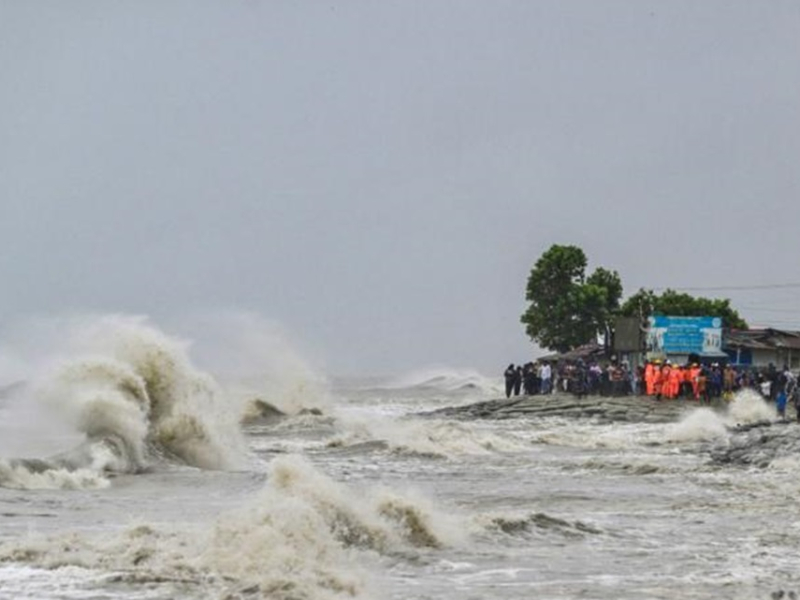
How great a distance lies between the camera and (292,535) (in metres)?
11.6

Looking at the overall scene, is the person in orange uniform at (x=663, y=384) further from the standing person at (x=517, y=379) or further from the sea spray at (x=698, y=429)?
the standing person at (x=517, y=379)

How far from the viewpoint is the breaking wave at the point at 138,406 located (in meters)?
23.2

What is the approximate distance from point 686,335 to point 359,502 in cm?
4029

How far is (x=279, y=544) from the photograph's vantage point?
11.2 meters

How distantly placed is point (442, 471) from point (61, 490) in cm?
678

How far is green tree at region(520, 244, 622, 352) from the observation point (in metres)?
69.2

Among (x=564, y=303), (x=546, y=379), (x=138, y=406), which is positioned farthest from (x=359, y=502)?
(x=564, y=303)

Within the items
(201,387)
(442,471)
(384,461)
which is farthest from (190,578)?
(201,387)

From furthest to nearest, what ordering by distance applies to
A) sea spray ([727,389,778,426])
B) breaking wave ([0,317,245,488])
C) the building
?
the building
sea spray ([727,389,778,426])
breaking wave ([0,317,245,488])

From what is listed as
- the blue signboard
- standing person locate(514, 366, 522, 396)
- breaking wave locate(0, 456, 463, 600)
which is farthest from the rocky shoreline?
breaking wave locate(0, 456, 463, 600)

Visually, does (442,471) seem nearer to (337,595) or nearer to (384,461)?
(384,461)

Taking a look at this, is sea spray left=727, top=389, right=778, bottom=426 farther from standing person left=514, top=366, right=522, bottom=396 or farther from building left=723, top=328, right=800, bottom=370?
building left=723, top=328, right=800, bottom=370

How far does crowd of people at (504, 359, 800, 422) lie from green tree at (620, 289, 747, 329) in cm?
2613

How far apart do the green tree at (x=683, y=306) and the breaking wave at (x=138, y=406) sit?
151ft
